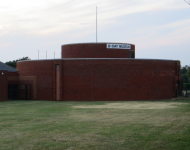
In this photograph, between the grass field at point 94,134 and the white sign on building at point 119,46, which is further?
the white sign on building at point 119,46

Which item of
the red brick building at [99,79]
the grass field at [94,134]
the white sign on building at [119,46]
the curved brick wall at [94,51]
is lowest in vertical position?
the grass field at [94,134]

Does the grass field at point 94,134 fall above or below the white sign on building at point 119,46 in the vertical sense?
below

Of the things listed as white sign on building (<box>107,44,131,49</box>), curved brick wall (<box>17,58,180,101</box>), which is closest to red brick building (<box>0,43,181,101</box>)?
curved brick wall (<box>17,58,180,101</box>)

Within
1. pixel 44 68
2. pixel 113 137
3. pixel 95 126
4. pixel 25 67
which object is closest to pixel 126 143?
pixel 113 137

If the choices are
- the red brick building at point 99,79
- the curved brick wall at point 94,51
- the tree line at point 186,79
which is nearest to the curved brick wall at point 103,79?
the red brick building at point 99,79

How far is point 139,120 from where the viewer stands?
20641 mm

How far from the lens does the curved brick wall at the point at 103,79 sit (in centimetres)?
3984

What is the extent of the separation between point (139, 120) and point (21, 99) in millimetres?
26334

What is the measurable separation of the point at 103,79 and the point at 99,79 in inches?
19.7

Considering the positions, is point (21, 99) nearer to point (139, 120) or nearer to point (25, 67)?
point (25, 67)

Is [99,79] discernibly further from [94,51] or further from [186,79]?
[186,79]

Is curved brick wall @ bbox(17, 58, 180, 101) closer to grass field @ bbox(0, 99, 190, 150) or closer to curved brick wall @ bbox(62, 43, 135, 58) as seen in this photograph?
curved brick wall @ bbox(62, 43, 135, 58)

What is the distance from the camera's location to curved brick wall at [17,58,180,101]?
131 feet

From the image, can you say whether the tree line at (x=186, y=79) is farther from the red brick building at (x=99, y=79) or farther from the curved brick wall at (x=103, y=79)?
the curved brick wall at (x=103, y=79)
